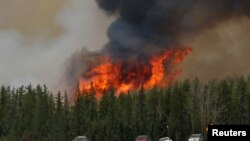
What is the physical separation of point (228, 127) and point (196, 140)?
15829cm

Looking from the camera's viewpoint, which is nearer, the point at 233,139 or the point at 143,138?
Answer: the point at 233,139

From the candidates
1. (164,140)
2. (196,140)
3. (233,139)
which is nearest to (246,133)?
(233,139)

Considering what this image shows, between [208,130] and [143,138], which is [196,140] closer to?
[143,138]

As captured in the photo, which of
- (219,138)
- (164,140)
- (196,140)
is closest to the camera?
(219,138)

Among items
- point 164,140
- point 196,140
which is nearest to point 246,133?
point 196,140

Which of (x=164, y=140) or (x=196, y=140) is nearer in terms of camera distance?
(x=196, y=140)

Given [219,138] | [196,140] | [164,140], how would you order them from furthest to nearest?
[164,140], [196,140], [219,138]

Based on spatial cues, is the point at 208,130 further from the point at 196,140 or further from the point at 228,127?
the point at 196,140

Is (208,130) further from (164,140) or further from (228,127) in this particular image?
(164,140)

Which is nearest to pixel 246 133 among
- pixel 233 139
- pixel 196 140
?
pixel 233 139

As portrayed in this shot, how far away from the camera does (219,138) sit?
25.1 meters

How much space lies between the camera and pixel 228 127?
2530 centimetres

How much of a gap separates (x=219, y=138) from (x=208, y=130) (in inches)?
26.1

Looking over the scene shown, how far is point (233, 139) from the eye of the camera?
82.5 ft
